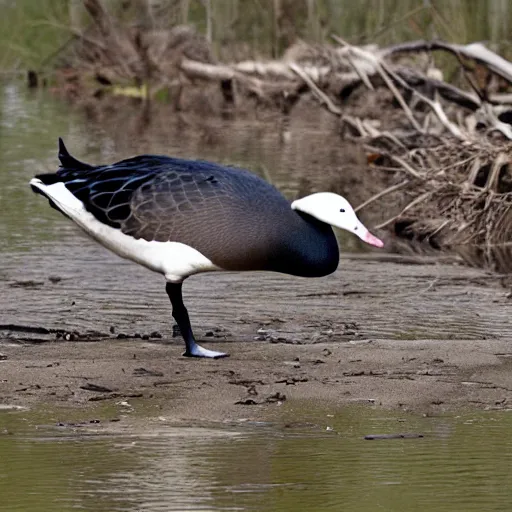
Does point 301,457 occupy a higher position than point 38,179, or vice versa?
point 38,179

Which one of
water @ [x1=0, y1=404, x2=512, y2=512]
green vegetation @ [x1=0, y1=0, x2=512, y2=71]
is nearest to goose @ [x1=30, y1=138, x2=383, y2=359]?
water @ [x1=0, y1=404, x2=512, y2=512]

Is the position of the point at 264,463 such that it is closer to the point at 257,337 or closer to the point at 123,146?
the point at 257,337

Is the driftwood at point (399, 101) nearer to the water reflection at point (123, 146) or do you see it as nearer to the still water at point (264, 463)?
the water reflection at point (123, 146)

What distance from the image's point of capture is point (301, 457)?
5.26 meters

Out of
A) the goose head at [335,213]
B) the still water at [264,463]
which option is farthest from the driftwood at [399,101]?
the still water at [264,463]

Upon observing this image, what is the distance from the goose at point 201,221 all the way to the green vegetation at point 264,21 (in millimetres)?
11568

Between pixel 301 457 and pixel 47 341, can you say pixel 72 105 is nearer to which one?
pixel 47 341

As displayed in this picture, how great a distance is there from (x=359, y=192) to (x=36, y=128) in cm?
665

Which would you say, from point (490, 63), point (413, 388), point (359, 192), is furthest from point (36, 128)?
point (413, 388)

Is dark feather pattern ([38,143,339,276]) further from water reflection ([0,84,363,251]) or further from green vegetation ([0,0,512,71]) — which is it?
green vegetation ([0,0,512,71])

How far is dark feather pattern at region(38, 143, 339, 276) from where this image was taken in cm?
679

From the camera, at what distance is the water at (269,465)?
15.4ft

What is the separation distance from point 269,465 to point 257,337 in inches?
92.9

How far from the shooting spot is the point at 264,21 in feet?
84.4
